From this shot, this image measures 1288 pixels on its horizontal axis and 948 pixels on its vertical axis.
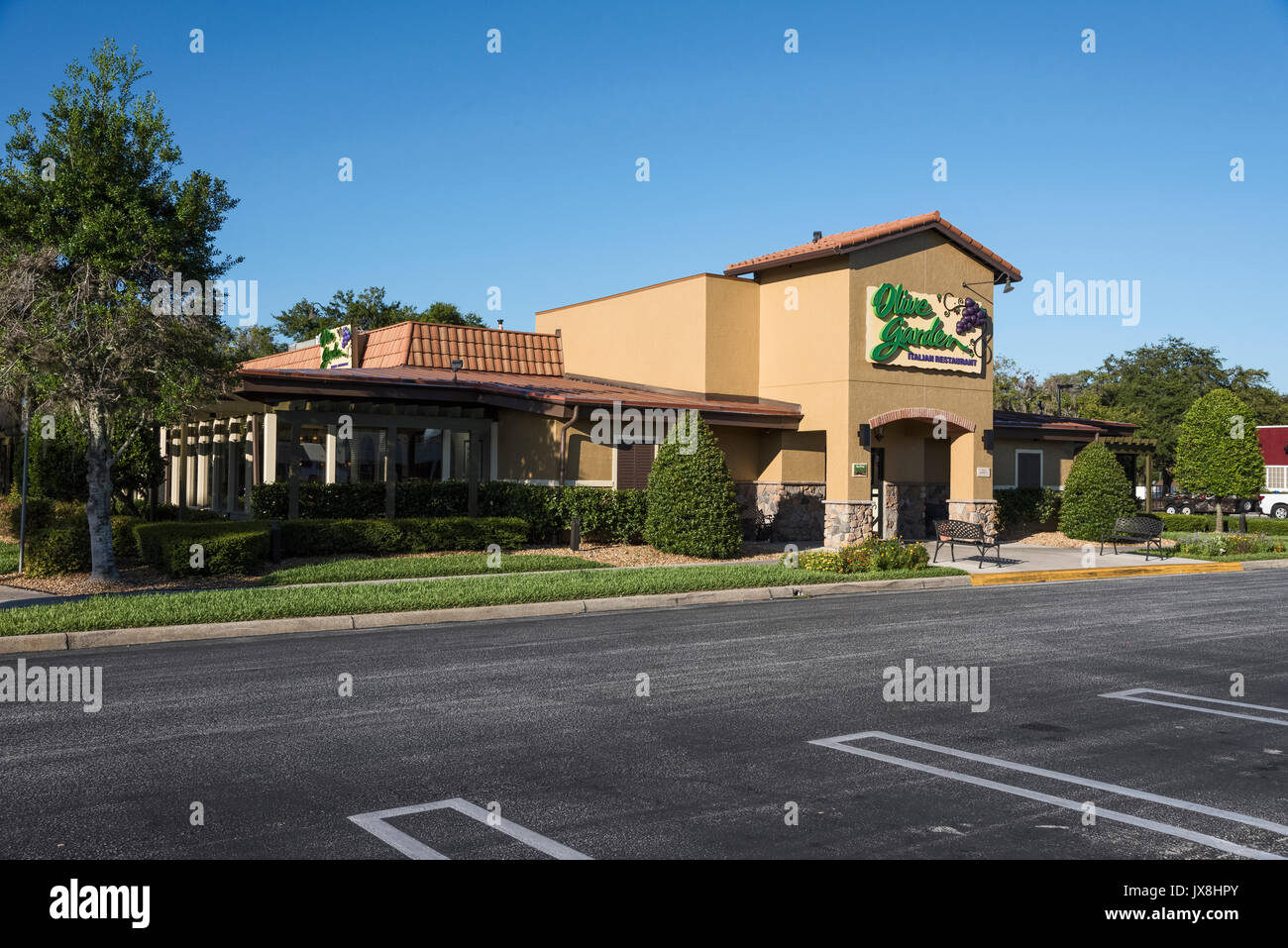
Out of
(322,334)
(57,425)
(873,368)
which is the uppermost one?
(322,334)

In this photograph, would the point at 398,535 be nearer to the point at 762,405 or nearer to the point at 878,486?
the point at 762,405

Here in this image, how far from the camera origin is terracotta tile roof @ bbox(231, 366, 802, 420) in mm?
20891

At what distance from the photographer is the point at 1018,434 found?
1172 inches

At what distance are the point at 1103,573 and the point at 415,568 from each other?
13365mm

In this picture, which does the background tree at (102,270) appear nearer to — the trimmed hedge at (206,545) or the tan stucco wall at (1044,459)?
the trimmed hedge at (206,545)

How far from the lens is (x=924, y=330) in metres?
25.8

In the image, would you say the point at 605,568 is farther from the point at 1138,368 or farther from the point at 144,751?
the point at 1138,368

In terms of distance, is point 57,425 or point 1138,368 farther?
point 1138,368

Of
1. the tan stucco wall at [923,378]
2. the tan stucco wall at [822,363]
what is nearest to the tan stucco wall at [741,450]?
the tan stucco wall at [822,363]

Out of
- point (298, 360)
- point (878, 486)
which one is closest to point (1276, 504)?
point (878, 486)

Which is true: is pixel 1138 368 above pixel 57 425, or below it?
above

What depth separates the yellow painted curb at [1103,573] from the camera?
19.2 m

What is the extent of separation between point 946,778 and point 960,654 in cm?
492
